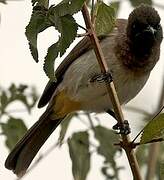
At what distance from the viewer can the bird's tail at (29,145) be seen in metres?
3.80

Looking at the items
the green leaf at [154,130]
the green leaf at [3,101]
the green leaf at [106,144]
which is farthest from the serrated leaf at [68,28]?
the green leaf at [106,144]

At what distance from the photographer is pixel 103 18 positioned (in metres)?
2.03

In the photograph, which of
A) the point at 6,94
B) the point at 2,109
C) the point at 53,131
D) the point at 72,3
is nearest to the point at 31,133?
the point at 53,131

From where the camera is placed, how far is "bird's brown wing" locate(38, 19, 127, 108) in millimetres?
3994

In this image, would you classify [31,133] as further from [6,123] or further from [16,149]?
[6,123]

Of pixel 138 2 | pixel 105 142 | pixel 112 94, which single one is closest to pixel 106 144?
pixel 105 142

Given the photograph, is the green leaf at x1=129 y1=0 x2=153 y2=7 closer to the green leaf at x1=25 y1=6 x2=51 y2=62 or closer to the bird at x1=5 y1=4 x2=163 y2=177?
the bird at x1=5 y1=4 x2=163 y2=177

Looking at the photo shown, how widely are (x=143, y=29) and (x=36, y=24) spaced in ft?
6.16

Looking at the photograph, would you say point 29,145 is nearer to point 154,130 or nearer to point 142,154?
point 142,154

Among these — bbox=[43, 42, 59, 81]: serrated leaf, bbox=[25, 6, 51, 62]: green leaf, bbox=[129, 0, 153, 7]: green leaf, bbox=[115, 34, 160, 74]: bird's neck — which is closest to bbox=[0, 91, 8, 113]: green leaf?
bbox=[115, 34, 160, 74]: bird's neck

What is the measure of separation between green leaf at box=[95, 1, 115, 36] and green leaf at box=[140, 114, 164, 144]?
371 mm

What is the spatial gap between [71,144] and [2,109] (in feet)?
1.57

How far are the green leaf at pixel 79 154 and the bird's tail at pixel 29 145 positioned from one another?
0.40m

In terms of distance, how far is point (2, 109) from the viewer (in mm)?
3512
